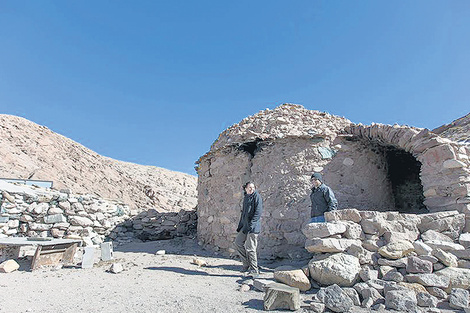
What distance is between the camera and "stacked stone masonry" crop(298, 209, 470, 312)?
301 cm

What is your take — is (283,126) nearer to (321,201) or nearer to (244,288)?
(321,201)

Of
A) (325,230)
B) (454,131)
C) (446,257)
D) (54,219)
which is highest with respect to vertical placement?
(454,131)

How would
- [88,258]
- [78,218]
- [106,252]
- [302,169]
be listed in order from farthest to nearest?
1. [78,218]
2. [302,169]
3. [106,252]
4. [88,258]

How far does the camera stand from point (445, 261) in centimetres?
337

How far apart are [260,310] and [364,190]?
4.28m

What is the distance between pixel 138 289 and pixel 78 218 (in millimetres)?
5029

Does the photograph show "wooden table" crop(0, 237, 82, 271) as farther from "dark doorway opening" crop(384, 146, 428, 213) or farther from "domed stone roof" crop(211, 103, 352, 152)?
"dark doorway opening" crop(384, 146, 428, 213)

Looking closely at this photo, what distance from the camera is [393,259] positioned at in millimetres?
3529

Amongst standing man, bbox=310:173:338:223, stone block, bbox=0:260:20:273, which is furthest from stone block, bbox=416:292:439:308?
stone block, bbox=0:260:20:273

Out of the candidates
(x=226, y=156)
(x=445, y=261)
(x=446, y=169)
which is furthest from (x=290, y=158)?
(x=445, y=261)

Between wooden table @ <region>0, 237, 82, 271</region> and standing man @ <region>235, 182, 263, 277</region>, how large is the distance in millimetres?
3614

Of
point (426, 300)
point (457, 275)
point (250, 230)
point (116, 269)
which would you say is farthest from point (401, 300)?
point (116, 269)

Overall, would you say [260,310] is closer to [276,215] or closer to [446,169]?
[276,215]

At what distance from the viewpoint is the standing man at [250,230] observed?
179 inches
